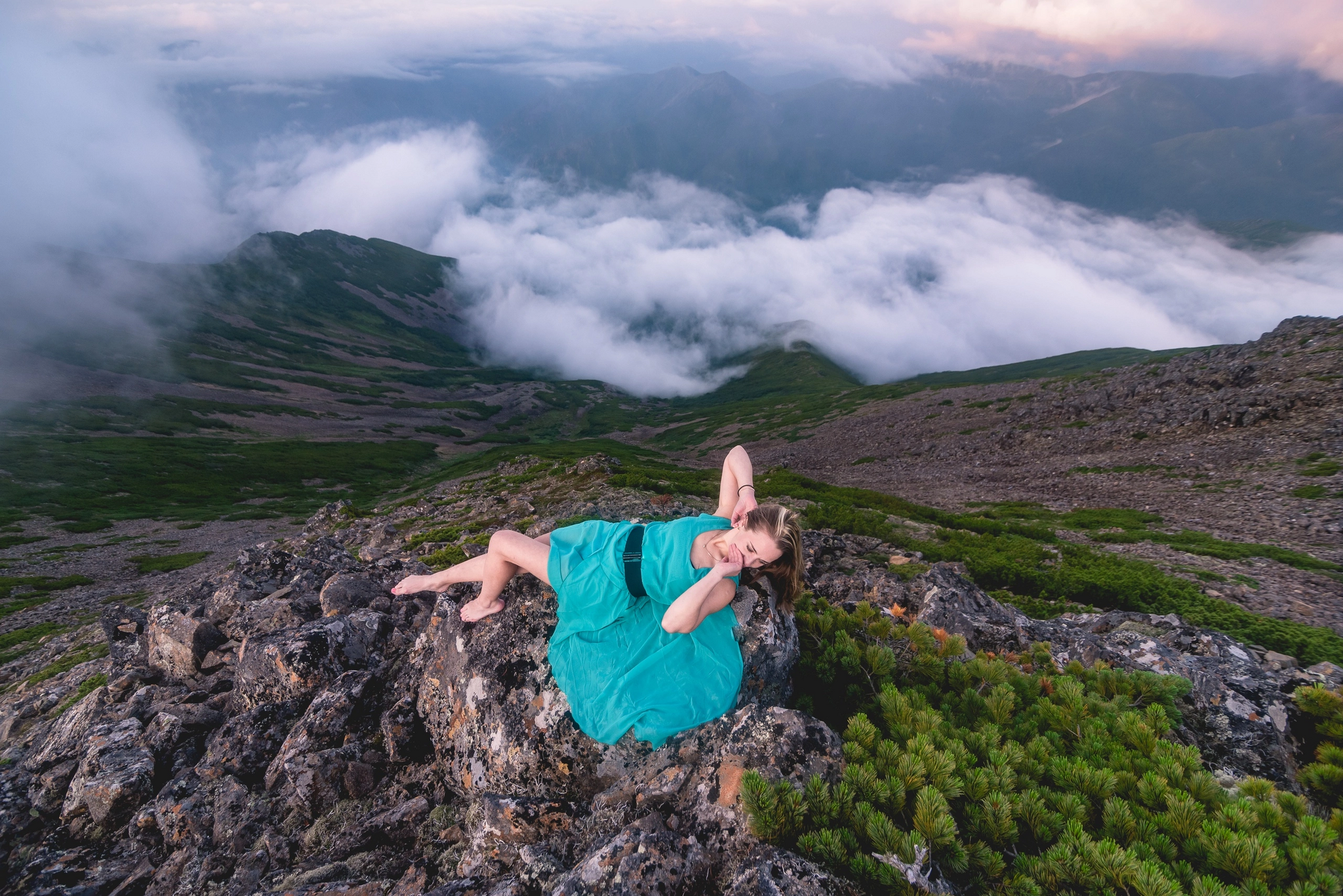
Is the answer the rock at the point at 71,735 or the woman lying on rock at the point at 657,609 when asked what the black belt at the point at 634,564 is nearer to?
the woman lying on rock at the point at 657,609

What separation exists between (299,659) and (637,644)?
6906 mm

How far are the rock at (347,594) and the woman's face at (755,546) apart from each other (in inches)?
387

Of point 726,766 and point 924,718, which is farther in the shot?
point 924,718

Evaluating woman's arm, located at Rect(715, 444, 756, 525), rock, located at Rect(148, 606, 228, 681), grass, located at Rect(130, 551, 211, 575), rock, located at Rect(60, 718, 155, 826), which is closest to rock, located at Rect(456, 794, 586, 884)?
woman's arm, located at Rect(715, 444, 756, 525)

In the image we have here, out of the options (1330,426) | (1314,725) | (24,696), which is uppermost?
(1330,426)

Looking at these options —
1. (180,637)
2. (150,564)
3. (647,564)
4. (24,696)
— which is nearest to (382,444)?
(150,564)

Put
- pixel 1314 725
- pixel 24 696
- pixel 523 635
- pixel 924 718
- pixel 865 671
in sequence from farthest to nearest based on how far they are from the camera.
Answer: pixel 24 696
pixel 523 635
pixel 865 671
pixel 1314 725
pixel 924 718

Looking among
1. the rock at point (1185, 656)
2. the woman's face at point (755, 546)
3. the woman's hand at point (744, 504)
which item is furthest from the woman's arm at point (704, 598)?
the rock at point (1185, 656)

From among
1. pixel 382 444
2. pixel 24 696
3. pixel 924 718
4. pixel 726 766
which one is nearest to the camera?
pixel 726 766

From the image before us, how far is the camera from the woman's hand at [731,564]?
20.4 ft

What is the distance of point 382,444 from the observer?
14988 centimetres

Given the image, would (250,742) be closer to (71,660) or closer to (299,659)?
(299,659)

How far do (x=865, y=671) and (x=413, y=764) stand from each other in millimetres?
6985

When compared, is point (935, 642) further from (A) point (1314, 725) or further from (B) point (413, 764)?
(B) point (413, 764)
